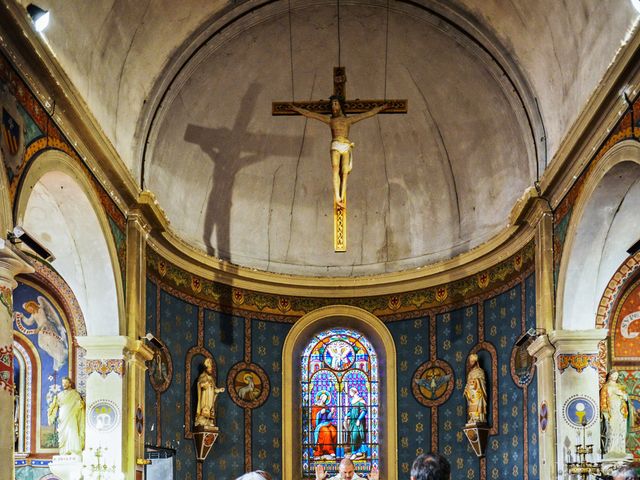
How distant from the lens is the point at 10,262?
36.4ft

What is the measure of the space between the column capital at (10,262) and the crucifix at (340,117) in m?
6.63

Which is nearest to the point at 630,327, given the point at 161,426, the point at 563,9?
the point at 563,9

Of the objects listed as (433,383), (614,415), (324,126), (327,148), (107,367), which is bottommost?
(614,415)

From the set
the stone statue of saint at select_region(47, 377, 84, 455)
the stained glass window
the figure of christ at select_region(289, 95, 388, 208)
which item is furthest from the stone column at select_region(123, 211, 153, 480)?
the stained glass window

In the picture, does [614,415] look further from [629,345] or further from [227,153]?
[227,153]

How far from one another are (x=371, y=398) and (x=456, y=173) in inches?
189

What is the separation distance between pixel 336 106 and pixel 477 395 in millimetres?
5908

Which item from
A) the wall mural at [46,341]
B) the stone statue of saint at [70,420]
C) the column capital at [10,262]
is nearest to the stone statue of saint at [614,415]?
the stone statue of saint at [70,420]

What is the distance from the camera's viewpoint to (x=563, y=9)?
1548 cm

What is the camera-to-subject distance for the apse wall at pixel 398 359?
18453 millimetres

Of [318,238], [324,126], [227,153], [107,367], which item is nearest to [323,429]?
[318,238]

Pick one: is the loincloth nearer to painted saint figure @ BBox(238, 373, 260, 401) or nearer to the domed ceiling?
the domed ceiling

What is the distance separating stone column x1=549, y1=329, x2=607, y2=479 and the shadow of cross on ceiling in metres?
7.37

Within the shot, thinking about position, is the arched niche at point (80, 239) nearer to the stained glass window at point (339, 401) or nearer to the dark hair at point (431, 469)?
the stained glass window at point (339, 401)
